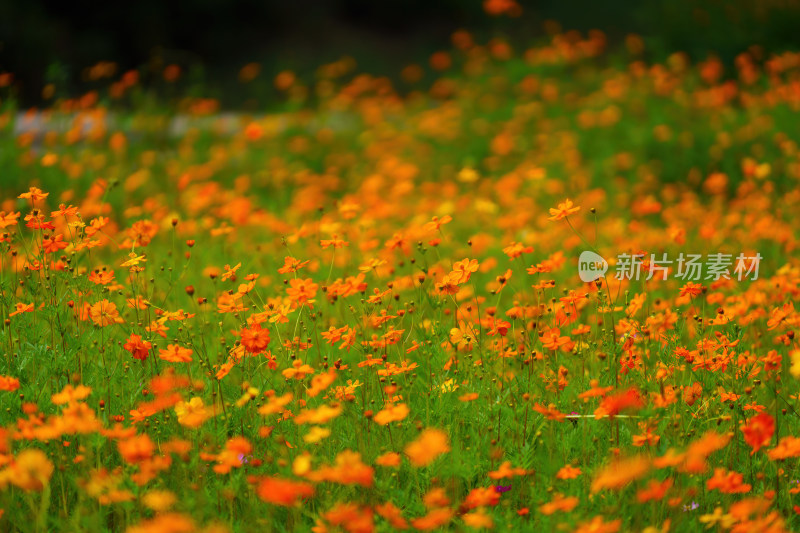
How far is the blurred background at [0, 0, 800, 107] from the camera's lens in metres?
7.67

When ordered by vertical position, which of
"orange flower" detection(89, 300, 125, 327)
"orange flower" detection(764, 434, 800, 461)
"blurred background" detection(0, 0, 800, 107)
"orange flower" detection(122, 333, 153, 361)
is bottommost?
"orange flower" detection(764, 434, 800, 461)

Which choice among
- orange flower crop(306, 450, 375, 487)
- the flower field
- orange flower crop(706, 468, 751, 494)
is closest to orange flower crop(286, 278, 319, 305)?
the flower field

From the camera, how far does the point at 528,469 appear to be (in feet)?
5.55

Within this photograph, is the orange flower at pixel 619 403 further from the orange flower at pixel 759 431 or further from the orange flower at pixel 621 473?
the orange flower at pixel 759 431

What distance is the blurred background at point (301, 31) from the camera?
7.67 m

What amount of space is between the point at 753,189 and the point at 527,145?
185 cm

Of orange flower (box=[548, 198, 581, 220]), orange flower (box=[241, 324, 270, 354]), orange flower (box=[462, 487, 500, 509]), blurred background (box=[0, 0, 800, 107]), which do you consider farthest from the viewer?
blurred background (box=[0, 0, 800, 107])

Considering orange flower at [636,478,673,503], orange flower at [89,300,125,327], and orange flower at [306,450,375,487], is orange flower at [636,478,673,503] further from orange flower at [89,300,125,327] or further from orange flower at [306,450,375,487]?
orange flower at [89,300,125,327]

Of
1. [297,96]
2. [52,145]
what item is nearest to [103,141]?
[52,145]

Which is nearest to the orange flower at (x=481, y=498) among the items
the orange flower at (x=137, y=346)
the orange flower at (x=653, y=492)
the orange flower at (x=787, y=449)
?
the orange flower at (x=653, y=492)

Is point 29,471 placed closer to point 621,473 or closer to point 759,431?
point 621,473

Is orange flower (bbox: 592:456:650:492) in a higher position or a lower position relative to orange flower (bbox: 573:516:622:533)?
higher

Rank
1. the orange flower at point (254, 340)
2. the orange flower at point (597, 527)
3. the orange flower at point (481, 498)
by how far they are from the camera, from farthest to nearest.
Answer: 1. the orange flower at point (254, 340)
2. the orange flower at point (481, 498)
3. the orange flower at point (597, 527)

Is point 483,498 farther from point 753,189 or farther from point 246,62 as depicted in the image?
point 246,62
